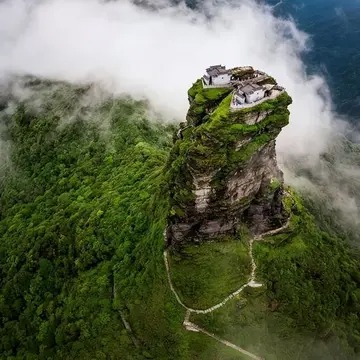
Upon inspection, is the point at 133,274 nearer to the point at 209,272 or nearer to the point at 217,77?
the point at 209,272

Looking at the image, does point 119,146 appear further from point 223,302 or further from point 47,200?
point 223,302

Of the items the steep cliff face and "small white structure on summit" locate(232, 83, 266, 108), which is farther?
"small white structure on summit" locate(232, 83, 266, 108)

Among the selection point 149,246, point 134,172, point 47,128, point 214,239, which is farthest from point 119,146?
point 214,239

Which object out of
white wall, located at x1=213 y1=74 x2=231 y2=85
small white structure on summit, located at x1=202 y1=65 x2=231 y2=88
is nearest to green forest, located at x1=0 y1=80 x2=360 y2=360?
small white structure on summit, located at x1=202 y1=65 x2=231 y2=88

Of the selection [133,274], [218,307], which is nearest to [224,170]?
[218,307]

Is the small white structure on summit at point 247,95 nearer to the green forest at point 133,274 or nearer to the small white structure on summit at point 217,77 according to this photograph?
the small white structure on summit at point 217,77

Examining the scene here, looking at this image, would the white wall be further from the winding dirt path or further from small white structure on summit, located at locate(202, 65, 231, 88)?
the winding dirt path

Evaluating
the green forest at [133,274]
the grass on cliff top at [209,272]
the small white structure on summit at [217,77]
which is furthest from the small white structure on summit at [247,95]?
the grass on cliff top at [209,272]
